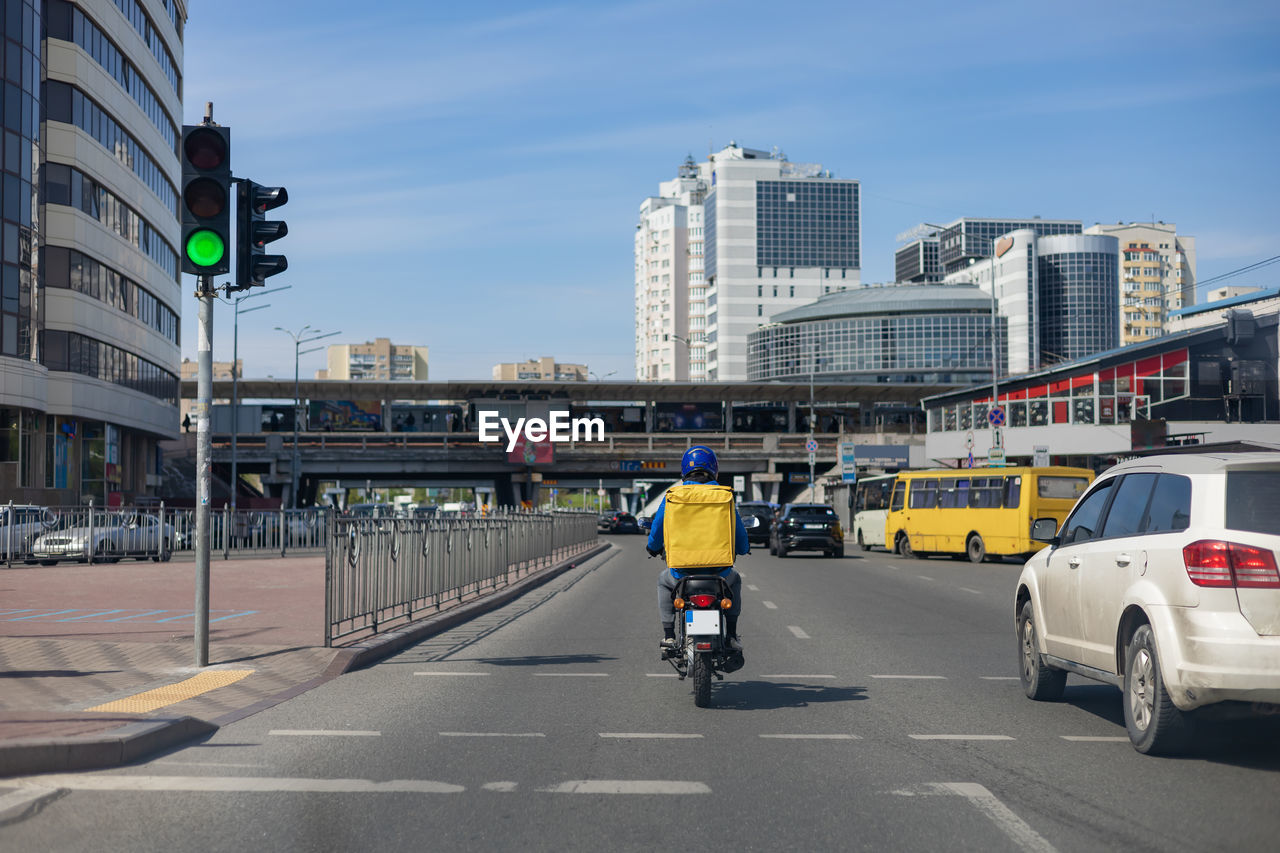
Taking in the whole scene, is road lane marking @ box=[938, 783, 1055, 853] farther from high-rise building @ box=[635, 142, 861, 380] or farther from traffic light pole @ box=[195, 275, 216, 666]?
high-rise building @ box=[635, 142, 861, 380]

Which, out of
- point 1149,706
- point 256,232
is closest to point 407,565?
point 256,232

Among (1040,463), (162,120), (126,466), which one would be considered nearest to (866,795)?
(1040,463)

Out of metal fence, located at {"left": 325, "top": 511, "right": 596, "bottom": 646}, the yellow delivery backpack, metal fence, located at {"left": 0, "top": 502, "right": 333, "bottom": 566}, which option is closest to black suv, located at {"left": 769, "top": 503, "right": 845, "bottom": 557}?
metal fence, located at {"left": 0, "top": 502, "right": 333, "bottom": 566}

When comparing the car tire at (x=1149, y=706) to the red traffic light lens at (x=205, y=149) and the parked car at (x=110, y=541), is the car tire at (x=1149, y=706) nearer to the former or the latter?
the red traffic light lens at (x=205, y=149)

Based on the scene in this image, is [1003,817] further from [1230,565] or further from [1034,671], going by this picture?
[1034,671]

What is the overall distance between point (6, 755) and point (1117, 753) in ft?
20.0

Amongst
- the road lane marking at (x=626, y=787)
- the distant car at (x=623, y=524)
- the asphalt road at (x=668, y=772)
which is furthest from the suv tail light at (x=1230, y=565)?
the distant car at (x=623, y=524)

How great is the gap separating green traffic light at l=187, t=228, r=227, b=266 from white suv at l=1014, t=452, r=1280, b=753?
714 cm

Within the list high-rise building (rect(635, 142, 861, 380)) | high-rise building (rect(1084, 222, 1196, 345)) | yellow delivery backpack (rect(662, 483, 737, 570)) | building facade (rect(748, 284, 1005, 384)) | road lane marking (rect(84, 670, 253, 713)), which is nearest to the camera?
road lane marking (rect(84, 670, 253, 713))

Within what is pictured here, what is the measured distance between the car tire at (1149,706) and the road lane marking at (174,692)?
6218mm

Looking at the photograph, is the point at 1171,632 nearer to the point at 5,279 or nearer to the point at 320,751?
the point at 320,751

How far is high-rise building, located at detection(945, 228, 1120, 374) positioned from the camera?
161500 millimetres

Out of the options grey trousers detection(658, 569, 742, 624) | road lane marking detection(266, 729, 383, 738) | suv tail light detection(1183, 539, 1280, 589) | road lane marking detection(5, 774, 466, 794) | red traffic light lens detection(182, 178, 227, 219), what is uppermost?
red traffic light lens detection(182, 178, 227, 219)

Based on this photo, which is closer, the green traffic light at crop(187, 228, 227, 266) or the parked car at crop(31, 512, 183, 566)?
the green traffic light at crop(187, 228, 227, 266)
